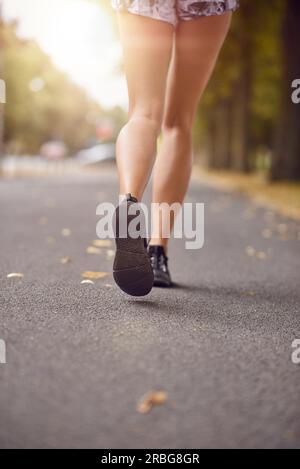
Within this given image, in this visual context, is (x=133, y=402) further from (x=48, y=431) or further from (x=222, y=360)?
(x=222, y=360)

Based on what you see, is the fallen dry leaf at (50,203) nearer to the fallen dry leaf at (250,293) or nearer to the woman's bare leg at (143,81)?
the fallen dry leaf at (250,293)

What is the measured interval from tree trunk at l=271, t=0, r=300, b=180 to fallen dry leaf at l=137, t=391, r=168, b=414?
54.1 feet

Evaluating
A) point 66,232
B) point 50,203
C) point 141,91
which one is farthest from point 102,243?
point 50,203

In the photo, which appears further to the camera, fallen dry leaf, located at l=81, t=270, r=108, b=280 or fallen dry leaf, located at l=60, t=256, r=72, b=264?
fallen dry leaf, located at l=60, t=256, r=72, b=264

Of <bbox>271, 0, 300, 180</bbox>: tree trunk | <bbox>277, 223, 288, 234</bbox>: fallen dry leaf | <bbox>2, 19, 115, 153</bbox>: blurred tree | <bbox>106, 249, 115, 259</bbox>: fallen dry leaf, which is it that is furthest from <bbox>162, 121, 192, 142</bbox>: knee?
<bbox>2, 19, 115, 153</bbox>: blurred tree

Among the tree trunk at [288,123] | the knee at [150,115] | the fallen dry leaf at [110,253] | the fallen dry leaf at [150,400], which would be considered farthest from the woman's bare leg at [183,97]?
the tree trunk at [288,123]

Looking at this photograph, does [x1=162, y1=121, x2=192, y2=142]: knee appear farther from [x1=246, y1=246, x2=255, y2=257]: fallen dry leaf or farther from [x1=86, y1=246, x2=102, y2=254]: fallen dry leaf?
[x1=246, y1=246, x2=255, y2=257]: fallen dry leaf

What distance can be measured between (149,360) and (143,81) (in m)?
1.46

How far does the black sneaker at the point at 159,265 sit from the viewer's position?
373 cm

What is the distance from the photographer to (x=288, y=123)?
1827 cm

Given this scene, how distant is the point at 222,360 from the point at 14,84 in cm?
3772


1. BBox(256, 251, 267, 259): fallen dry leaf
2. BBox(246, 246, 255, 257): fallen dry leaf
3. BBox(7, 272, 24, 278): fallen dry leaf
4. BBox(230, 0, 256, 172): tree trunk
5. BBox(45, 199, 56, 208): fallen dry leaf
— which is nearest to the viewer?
BBox(7, 272, 24, 278): fallen dry leaf

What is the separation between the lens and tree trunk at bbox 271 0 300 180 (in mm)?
17797

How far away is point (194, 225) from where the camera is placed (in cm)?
870
